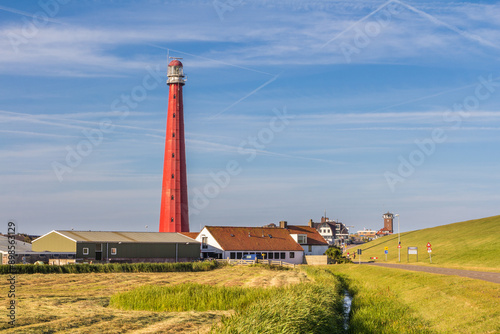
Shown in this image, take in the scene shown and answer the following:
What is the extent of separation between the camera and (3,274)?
54094mm

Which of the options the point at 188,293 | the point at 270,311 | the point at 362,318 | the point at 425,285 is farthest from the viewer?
the point at 425,285

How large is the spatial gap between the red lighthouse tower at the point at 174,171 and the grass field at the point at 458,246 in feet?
113

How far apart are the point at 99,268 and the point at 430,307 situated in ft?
128

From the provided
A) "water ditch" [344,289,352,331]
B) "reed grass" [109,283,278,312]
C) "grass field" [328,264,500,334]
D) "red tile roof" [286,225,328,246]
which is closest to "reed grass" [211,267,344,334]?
"water ditch" [344,289,352,331]

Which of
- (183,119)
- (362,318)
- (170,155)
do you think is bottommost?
(362,318)

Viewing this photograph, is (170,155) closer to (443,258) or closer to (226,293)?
(443,258)

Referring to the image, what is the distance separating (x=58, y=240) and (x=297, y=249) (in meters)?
37.0

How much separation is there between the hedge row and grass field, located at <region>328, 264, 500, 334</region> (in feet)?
95.0

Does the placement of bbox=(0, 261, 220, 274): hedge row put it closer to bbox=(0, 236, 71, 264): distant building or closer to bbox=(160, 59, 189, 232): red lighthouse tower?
bbox=(0, 236, 71, 264): distant building

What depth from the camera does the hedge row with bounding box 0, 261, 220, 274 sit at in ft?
184

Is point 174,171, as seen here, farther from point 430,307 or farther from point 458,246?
point 430,307

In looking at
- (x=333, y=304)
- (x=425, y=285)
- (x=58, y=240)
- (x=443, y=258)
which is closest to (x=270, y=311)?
(x=333, y=304)

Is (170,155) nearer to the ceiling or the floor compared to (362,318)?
nearer to the ceiling

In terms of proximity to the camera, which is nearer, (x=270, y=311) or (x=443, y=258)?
(x=270, y=311)
